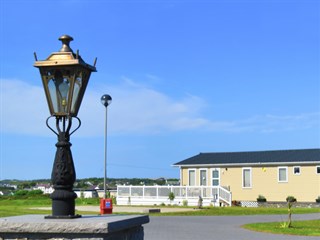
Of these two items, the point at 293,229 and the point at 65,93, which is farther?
the point at 293,229

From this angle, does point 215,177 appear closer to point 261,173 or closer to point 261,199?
point 261,173

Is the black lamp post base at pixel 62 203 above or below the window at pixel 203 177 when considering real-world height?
below

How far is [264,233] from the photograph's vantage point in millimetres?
16219

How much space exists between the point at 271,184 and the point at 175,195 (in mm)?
6481

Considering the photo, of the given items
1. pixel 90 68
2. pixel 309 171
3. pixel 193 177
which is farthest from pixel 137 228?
pixel 193 177

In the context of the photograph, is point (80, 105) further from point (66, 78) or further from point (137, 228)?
point (137, 228)

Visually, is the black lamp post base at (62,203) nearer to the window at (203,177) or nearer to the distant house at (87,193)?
the window at (203,177)

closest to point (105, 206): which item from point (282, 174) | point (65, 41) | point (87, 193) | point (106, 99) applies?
point (106, 99)

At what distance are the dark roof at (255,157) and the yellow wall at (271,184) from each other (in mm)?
473

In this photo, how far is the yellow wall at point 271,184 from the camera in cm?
3575

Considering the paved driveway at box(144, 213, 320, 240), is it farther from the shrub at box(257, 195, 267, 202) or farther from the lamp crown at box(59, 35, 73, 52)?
the shrub at box(257, 195, 267, 202)

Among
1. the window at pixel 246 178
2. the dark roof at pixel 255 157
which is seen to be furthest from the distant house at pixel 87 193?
the window at pixel 246 178

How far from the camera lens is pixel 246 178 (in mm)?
38469

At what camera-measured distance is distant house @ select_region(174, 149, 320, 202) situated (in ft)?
118
